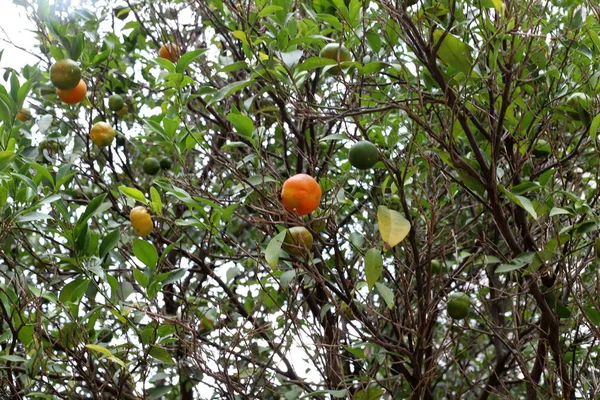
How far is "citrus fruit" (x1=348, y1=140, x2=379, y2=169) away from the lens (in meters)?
1.91

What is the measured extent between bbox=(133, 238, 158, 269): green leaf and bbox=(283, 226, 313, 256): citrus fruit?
42 centimetres

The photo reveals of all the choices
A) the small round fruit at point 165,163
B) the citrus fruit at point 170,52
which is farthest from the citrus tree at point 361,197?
the small round fruit at point 165,163

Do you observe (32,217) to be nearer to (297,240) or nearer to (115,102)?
(297,240)

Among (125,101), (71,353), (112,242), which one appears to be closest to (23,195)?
(112,242)

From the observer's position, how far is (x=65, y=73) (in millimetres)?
2473

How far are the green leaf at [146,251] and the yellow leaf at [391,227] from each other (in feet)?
2.52

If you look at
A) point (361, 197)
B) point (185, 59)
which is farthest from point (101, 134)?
point (361, 197)

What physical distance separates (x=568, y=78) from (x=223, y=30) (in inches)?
56.9

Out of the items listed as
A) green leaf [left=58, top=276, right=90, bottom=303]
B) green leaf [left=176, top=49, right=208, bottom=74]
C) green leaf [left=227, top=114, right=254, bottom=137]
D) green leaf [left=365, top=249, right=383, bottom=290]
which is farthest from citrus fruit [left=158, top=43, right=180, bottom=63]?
green leaf [left=365, top=249, right=383, bottom=290]

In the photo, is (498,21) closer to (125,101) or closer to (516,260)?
(516,260)

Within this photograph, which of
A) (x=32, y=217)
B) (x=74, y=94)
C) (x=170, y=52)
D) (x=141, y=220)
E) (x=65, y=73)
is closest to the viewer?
(x=32, y=217)

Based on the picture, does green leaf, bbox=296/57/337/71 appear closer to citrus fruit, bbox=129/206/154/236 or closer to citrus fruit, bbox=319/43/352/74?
citrus fruit, bbox=319/43/352/74

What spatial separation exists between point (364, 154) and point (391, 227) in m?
0.34

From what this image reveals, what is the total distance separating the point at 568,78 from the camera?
2.10 m
